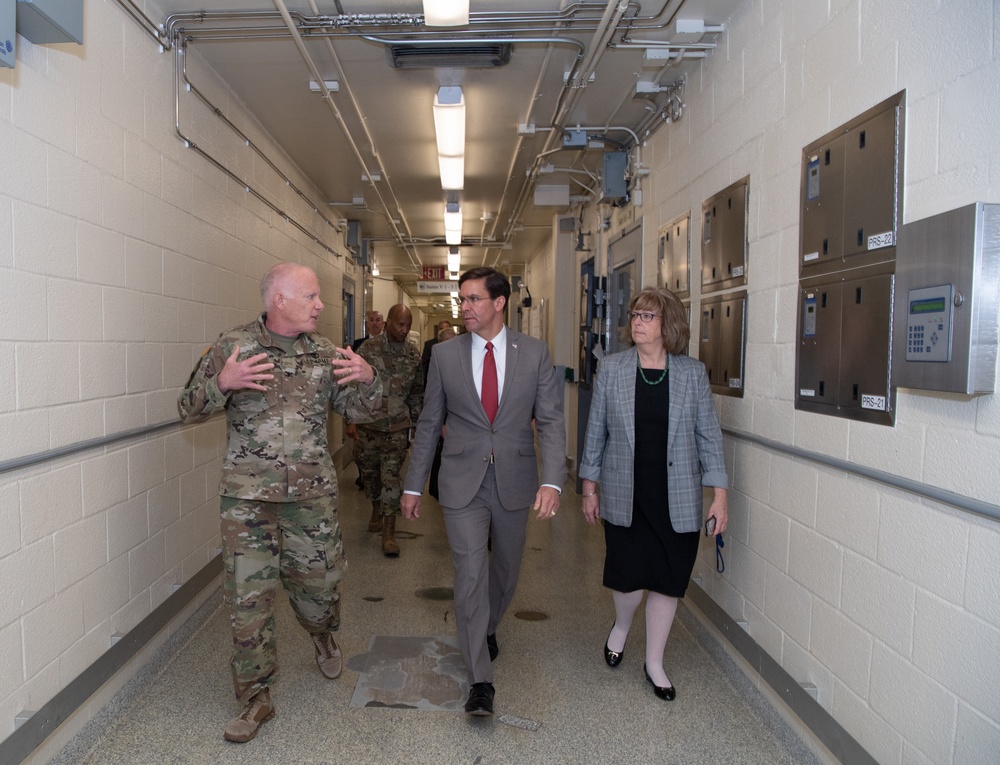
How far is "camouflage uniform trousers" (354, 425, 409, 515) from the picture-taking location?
192 inches

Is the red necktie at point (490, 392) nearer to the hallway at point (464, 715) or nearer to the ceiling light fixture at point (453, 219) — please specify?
the hallway at point (464, 715)

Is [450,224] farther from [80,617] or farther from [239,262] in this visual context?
[80,617]

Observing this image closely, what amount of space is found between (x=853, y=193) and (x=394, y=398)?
339 centimetres

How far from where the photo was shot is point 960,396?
175 cm

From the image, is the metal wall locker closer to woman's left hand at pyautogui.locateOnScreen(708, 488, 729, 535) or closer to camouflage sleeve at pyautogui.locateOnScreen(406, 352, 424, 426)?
woman's left hand at pyautogui.locateOnScreen(708, 488, 729, 535)

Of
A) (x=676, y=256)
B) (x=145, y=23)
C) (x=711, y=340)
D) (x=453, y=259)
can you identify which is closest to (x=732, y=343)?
(x=711, y=340)

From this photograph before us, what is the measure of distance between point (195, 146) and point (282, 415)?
1.94 m

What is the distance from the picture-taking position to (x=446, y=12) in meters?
2.88

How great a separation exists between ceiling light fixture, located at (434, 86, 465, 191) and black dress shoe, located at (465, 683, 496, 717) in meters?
3.06

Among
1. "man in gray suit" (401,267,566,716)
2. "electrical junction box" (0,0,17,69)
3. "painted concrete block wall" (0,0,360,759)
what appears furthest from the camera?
"man in gray suit" (401,267,566,716)

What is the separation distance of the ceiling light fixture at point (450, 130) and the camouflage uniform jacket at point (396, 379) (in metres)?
1.34

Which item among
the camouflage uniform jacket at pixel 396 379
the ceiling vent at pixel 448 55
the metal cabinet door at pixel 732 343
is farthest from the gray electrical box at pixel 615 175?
the metal cabinet door at pixel 732 343

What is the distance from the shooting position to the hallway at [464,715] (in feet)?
7.94

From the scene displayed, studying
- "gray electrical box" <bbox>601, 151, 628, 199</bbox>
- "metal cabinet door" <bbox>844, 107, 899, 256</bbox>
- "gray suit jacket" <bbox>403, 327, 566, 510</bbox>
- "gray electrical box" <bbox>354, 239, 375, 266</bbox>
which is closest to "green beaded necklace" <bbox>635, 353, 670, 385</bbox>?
"gray suit jacket" <bbox>403, 327, 566, 510</bbox>
